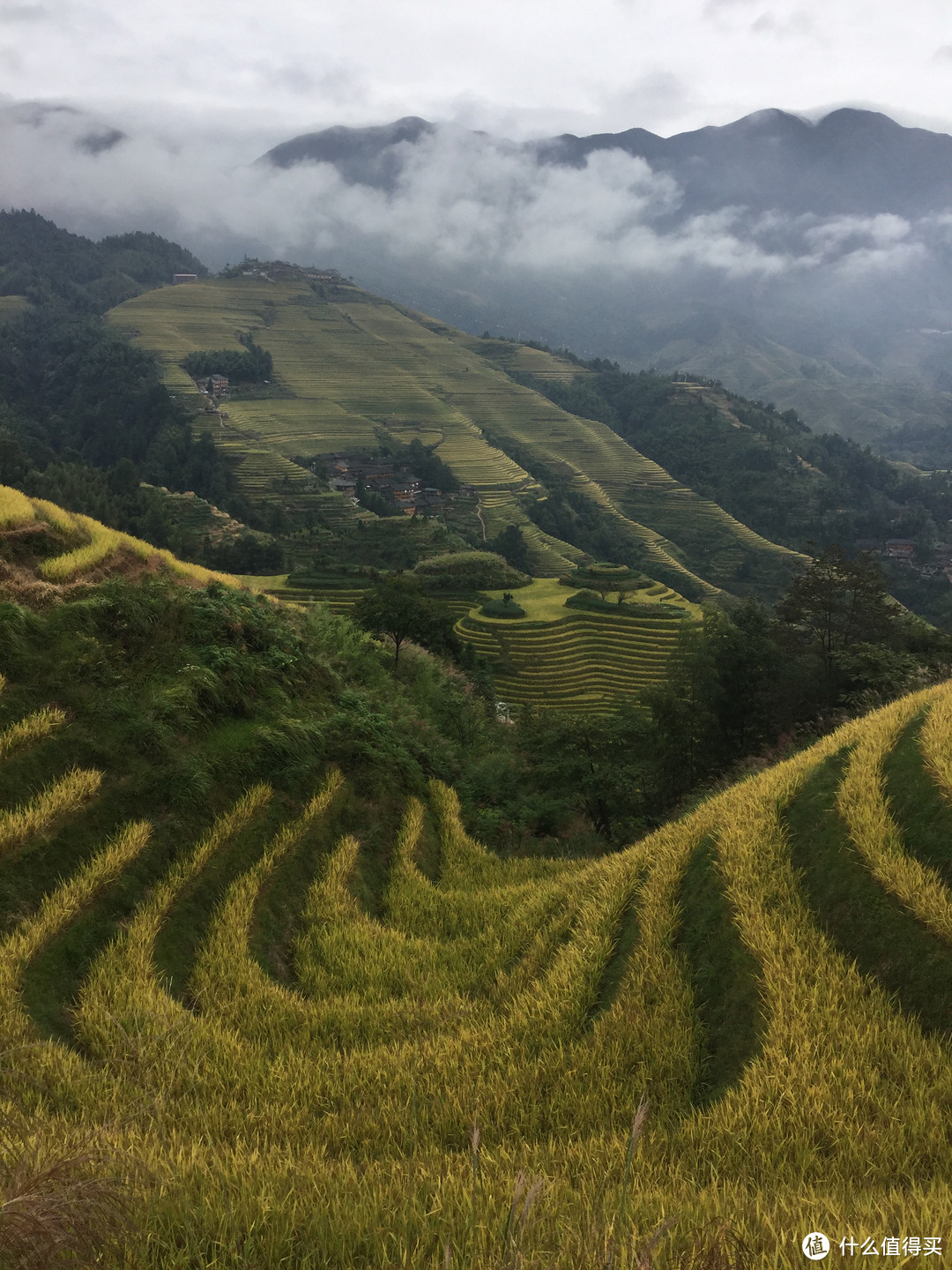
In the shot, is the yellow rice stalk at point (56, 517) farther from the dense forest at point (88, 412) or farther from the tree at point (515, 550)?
the tree at point (515, 550)

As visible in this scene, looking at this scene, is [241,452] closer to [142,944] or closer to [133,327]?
[133,327]

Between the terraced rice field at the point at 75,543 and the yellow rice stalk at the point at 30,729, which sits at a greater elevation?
the terraced rice field at the point at 75,543

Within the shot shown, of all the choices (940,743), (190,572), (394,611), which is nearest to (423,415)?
(394,611)

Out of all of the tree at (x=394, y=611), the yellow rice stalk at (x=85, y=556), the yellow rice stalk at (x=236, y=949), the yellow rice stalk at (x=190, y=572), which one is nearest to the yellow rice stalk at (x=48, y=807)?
the yellow rice stalk at (x=236, y=949)

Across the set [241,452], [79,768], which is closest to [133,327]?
[241,452]

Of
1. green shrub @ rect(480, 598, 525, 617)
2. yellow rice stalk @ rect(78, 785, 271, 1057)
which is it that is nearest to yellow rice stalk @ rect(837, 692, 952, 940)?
yellow rice stalk @ rect(78, 785, 271, 1057)

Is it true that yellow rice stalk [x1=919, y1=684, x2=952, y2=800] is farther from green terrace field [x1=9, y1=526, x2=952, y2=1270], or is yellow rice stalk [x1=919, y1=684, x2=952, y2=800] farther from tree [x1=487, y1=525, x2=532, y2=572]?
tree [x1=487, y1=525, x2=532, y2=572]
